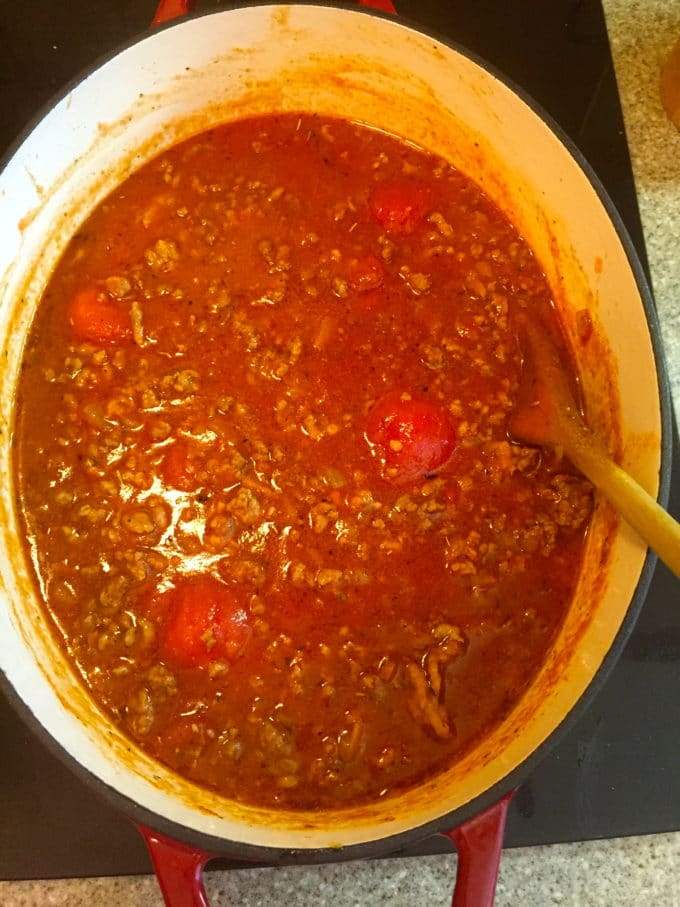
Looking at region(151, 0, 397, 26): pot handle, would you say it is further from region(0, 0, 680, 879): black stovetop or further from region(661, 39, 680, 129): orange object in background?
region(661, 39, 680, 129): orange object in background

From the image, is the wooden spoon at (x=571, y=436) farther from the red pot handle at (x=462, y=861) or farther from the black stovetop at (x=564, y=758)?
the red pot handle at (x=462, y=861)

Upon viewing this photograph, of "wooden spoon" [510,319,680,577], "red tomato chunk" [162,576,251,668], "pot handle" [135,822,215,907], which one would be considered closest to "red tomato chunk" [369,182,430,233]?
"wooden spoon" [510,319,680,577]

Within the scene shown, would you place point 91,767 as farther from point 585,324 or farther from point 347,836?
point 585,324

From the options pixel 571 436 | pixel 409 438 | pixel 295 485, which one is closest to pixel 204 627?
pixel 295 485

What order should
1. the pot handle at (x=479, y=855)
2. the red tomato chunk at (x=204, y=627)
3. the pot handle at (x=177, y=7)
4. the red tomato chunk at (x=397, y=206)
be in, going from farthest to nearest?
the red tomato chunk at (x=397, y=206) → the pot handle at (x=177, y=7) → the red tomato chunk at (x=204, y=627) → the pot handle at (x=479, y=855)

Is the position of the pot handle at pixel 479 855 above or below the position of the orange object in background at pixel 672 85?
below

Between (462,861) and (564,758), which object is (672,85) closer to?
(564,758)

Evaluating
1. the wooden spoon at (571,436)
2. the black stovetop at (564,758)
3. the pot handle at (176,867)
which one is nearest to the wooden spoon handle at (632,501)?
the wooden spoon at (571,436)
